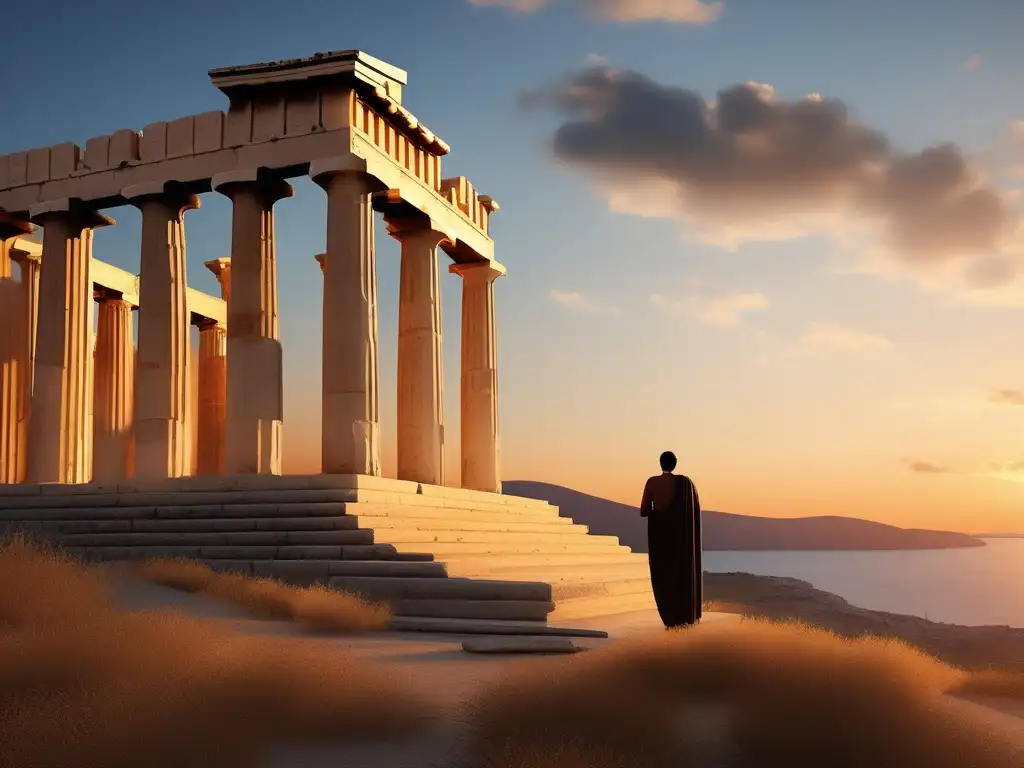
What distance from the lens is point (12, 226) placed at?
31.2 meters

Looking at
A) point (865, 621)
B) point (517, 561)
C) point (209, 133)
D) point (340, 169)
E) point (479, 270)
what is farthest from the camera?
point (865, 621)

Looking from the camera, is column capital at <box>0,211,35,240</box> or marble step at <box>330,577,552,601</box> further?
column capital at <box>0,211,35,240</box>

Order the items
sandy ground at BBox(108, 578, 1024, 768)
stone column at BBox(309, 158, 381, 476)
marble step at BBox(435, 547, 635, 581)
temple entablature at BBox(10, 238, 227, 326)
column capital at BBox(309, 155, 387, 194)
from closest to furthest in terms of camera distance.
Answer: sandy ground at BBox(108, 578, 1024, 768) → marble step at BBox(435, 547, 635, 581) → stone column at BBox(309, 158, 381, 476) → column capital at BBox(309, 155, 387, 194) → temple entablature at BBox(10, 238, 227, 326)

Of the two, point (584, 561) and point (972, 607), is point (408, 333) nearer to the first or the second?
point (584, 561)

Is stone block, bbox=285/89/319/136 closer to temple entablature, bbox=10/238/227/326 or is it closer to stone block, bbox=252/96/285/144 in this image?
A: stone block, bbox=252/96/285/144

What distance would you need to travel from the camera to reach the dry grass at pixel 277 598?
15.4m

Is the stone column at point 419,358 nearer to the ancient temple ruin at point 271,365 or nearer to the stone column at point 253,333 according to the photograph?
the ancient temple ruin at point 271,365

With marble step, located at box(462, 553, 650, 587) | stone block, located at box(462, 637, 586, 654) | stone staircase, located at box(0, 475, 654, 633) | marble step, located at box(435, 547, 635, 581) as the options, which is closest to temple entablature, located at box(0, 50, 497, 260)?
stone staircase, located at box(0, 475, 654, 633)

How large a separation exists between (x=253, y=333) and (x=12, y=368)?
955 cm

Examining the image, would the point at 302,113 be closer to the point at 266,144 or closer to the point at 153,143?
the point at 266,144

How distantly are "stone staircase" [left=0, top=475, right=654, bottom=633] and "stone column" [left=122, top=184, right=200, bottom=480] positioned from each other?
212cm

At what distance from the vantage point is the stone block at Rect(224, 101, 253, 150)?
27.4m

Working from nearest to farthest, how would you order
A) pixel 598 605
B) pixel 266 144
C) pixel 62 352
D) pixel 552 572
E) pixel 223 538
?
1. pixel 598 605
2. pixel 552 572
3. pixel 223 538
4. pixel 266 144
5. pixel 62 352

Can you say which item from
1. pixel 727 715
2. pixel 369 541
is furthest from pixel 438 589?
pixel 727 715
